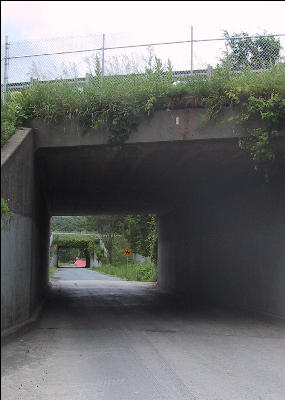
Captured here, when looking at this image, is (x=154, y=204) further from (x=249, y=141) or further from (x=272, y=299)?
(x=249, y=141)

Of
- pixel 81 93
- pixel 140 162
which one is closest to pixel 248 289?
pixel 140 162

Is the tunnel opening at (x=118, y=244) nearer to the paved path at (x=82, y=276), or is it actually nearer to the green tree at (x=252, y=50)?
the paved path at (x=82, y=276)

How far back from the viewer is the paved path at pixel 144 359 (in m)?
6.15

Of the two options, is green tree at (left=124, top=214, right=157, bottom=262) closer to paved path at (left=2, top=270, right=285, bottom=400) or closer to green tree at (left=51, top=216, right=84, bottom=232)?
paved path at (left=2, top=270, right=285, bottom=400)

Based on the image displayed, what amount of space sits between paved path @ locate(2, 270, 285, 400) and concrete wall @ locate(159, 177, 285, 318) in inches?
60.7

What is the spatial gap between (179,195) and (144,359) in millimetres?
12037

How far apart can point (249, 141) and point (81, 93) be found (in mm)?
4265

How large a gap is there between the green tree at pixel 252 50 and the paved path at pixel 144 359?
272 inches

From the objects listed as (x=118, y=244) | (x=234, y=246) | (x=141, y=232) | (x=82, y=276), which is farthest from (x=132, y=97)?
(x=118, y=244)

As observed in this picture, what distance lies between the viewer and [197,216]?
20.0 metres

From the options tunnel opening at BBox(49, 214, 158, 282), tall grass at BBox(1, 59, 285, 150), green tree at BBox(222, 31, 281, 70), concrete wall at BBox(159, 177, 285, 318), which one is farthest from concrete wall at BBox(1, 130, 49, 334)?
tunnel opening at BBox(49, 214, 158, 282)

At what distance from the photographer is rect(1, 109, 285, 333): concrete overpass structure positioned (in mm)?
10180

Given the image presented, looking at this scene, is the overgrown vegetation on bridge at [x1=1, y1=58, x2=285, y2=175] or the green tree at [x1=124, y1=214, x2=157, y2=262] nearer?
the overgrown vegetation on bridge at [x1=1, y1=58, x2=285, y2=175]

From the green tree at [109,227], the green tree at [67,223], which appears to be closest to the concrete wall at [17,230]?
the green tree at [109,227]
